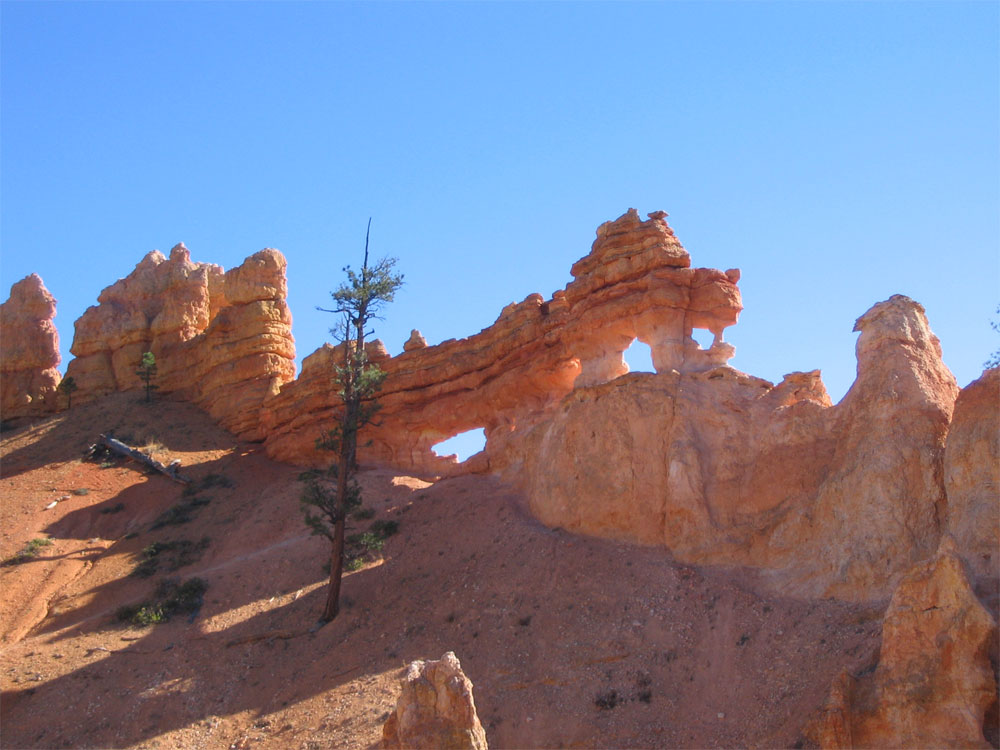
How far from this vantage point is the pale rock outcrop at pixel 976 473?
14.2 metres

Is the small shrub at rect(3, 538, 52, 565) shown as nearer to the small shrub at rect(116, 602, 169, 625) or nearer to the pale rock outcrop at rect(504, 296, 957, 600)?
the small shrub at rect(116, 602, 169, 625)

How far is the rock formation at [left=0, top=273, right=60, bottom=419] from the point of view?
4575cm

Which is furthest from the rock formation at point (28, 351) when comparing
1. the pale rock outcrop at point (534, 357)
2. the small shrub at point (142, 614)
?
the small shrub at point (142, 614)

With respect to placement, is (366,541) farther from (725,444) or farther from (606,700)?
(725,444)

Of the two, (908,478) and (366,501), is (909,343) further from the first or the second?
(366,501)

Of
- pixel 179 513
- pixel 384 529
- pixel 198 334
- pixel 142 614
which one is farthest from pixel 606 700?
pixel 198 334

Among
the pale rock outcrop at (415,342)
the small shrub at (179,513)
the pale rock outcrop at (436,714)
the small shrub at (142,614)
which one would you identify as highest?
the pale rock outcrop at (415,342)

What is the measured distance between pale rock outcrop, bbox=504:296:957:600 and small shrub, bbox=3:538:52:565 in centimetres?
1544

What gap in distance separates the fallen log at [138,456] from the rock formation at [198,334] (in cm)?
405

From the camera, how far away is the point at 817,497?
61.6 ft

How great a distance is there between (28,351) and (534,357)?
2914 cm

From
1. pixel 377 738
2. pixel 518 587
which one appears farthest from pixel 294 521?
pixel 377 738

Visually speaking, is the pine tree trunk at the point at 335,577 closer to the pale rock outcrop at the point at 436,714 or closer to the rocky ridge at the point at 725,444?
the rocky ridge at the point at 725,444

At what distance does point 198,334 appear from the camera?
147 ft
